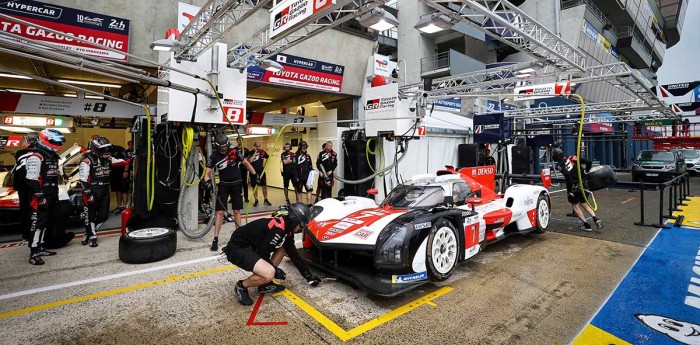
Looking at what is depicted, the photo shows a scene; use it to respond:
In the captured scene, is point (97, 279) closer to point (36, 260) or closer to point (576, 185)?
point (36, 260)

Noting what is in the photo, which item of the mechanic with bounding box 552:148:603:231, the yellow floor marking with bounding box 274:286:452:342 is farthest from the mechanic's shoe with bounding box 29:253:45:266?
the mechanic with bounding box 552:148:603:231

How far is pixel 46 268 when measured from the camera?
3.96 m

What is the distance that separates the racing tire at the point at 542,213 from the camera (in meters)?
5.34

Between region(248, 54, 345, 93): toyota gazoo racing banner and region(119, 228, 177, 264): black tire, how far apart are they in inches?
176

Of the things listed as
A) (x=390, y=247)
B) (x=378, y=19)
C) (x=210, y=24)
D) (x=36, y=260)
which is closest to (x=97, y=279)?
(x=36, y=260)

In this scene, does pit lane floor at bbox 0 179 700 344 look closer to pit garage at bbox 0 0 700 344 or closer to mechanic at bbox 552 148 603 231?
pit garage at bbox 0 0 700 344

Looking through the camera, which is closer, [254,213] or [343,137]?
[254,213]

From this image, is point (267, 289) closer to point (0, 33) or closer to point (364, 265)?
point (364, 265)

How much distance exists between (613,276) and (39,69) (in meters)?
11.5

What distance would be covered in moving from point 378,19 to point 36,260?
5.44 metres

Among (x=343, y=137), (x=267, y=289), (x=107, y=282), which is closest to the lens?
(x=267, y=289)

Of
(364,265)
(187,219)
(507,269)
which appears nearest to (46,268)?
(187,219)

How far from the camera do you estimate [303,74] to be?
849 cm

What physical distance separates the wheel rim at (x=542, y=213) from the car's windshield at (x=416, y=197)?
2165 mm
